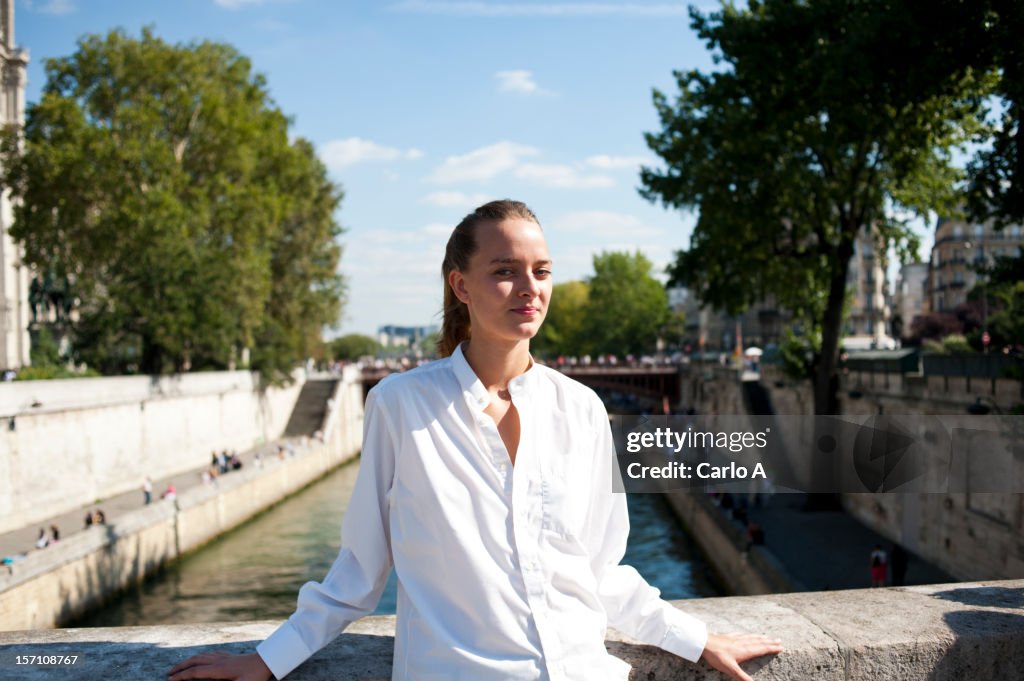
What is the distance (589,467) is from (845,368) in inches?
854

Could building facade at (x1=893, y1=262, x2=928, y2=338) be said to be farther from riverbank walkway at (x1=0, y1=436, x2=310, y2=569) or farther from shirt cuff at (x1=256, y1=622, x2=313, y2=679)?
shirt cuff at (x1=256, y1=622, x2=313, y2=679)

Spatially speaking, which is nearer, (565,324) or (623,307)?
(623,307)

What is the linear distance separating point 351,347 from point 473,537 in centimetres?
12419

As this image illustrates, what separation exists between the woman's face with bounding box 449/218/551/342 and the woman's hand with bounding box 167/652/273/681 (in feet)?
2.96

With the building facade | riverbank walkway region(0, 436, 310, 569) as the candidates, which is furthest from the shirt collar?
the building facade

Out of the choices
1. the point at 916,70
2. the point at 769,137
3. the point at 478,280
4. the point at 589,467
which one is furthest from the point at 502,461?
the point at 769,137

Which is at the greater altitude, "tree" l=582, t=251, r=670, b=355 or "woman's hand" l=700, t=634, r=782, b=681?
"tree" l=582, t=251, r=670, b=355

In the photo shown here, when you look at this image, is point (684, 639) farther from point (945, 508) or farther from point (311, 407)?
point (311, 407)

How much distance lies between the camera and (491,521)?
79.7 inches

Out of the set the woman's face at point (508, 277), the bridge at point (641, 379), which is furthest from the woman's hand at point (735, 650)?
the bridge at point (641, 379)

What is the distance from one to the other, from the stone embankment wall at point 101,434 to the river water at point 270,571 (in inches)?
122

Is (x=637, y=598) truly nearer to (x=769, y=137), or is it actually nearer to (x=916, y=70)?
(x=916, y=70)

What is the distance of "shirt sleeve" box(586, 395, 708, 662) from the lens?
2.24 m

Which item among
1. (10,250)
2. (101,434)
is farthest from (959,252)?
(101,434)
